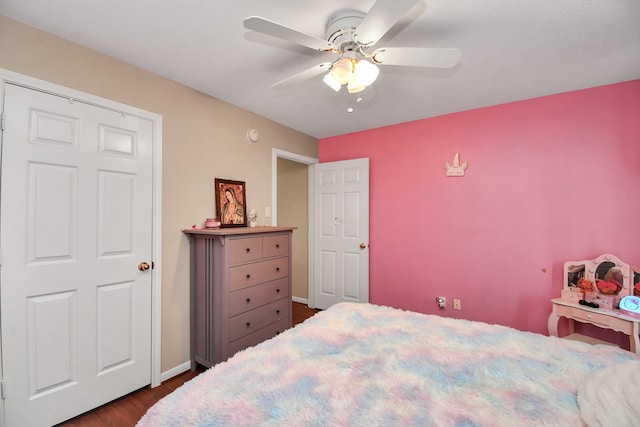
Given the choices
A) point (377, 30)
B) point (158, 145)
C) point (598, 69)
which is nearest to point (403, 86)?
point (377, 30)

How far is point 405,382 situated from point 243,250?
1604mm

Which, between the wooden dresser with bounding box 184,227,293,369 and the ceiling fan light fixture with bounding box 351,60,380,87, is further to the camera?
the wooden dresser with bounding box 184,227,293,369

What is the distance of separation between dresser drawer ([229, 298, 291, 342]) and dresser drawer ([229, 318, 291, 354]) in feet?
0.11

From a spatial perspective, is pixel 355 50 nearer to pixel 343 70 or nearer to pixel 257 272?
pixel 343 70

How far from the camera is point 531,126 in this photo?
2605mm

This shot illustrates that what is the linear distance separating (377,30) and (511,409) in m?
1.58

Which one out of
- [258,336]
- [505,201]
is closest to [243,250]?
[258,336]

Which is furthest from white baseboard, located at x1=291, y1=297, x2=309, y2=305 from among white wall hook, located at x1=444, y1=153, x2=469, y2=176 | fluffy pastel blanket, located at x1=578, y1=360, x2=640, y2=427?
fluffy pastel blanket, located at x1=578, y1=360, x2=640, y2=427

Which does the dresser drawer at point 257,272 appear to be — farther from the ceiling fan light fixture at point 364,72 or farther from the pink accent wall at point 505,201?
the ceiling fan light fixture at point 364,72

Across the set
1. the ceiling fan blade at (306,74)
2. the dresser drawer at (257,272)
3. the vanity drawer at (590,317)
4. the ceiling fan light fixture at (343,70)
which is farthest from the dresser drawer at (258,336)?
the vanity drawer at (590,317)

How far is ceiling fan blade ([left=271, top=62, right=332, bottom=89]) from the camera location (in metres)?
1.59

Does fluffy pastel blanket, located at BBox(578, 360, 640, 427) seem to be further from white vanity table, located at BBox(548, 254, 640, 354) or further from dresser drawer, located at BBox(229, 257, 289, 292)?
dresser drawer, located at BBox(229, 257, 289, 292)

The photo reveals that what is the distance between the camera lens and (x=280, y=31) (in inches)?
49.1

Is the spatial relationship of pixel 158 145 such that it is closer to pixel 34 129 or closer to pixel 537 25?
pixel 34 129
